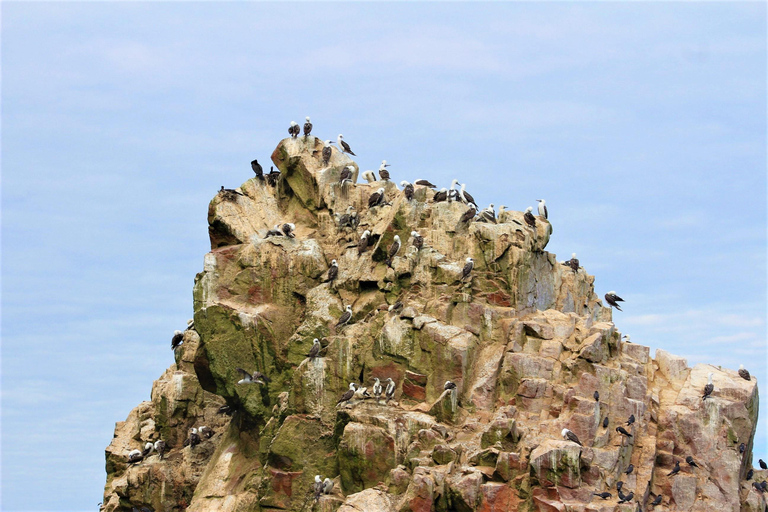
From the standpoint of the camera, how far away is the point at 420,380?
176ft

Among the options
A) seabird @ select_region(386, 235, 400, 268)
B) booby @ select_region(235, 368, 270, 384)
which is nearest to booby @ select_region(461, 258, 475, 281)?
seabird @ select_region(386, 235, 400, 268)

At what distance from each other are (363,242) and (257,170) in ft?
27.7

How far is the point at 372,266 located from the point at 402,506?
13.9 meters

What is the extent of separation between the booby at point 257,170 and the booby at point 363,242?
7.75 m

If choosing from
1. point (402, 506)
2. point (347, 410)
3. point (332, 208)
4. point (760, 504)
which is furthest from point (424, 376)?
point (760, 504)

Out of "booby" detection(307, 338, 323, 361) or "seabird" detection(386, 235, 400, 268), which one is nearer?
"booby" detection(307, 338, 323, 361)

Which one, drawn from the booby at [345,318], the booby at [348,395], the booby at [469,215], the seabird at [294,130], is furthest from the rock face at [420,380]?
the seabird at [294,130]

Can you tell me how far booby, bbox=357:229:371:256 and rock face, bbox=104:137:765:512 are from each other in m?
0.30

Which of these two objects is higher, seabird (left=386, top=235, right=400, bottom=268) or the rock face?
seabird (left=386, top=235, right=400, bottom=268)

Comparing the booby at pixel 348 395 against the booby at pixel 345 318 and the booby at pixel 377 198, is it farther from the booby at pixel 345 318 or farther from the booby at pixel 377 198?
the booby at pixel 377 198

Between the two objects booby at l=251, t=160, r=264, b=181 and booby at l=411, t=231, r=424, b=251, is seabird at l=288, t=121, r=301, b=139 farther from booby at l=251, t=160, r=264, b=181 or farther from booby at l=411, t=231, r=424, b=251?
booby at l=411, t=231, r=424, b=251

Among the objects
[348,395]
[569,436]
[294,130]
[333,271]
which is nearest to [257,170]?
[294,130]

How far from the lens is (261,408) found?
58312 mm

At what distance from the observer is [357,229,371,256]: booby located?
5881 cm
